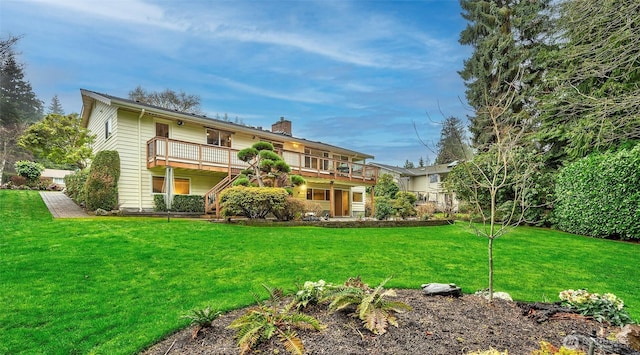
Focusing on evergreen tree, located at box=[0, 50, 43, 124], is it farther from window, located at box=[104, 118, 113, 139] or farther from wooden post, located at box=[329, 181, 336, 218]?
wooden post, located at box=[329, 181, 336, 218]

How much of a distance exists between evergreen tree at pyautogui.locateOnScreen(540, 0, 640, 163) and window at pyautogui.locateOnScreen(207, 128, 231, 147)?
1534 centimetres

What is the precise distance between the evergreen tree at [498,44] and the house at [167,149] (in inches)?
372

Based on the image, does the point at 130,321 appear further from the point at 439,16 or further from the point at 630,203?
the point at 630,203

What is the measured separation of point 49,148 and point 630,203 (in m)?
28.1

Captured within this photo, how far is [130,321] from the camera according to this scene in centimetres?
338

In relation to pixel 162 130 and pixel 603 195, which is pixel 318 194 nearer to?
pixel 162 130

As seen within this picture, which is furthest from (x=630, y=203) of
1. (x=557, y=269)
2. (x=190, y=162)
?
(x=190, y=162)

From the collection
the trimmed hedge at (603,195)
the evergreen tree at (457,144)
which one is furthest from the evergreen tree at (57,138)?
the trimmed hedge at (603,195)

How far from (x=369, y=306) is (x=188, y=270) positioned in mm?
3654

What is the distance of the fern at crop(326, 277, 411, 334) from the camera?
2793 mm

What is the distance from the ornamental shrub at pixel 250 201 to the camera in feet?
38.0

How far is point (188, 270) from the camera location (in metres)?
5.34

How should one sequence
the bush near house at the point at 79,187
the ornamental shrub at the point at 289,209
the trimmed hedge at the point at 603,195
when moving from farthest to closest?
the bush near house at the point at 79,187, the ornamental shrub at the point at 289,209, the trimmed hedge at the point at 603,195

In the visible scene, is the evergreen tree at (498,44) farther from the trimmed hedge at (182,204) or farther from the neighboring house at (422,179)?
the trimmed hedge at (182,204)
